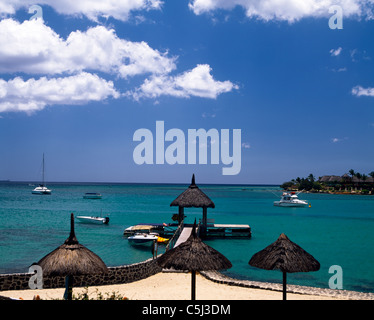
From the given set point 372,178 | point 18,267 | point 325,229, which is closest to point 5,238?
point 18,267

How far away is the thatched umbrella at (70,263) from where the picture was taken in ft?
32.7

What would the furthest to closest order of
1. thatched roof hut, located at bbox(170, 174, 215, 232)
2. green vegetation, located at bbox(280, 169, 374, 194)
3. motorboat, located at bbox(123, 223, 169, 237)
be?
green vegetation, located at bbox(280, 169, 374, 194) → motorboat, located at bbox(123, 223, 169, 237) → thatched roof hut, located at bbox(170, 174, 215, 232)

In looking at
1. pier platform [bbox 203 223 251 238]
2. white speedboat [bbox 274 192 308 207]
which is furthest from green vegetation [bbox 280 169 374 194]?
pier platform [bbox 203 223 251 238]

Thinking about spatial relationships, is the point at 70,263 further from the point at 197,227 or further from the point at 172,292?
the point at 197,227

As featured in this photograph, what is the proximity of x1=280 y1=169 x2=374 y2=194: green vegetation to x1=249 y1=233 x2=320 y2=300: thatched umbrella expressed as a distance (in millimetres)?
141349

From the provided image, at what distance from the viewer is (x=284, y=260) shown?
1088cm

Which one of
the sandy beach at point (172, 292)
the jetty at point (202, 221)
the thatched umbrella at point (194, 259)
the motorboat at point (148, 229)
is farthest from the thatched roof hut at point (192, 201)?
the thatched umbrella at point (194, 259)

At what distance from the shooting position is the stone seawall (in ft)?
44.2

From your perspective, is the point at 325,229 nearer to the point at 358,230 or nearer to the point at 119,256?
the point at 358,230

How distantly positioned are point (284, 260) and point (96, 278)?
305 inches

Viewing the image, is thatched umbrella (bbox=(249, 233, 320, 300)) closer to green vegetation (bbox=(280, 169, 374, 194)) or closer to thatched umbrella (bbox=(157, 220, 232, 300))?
thatched umbrella (bbox=(157, 220, 232, 300))

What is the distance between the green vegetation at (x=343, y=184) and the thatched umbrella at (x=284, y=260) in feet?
464
